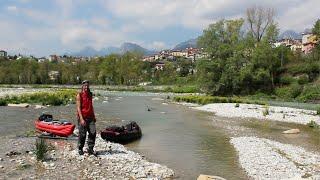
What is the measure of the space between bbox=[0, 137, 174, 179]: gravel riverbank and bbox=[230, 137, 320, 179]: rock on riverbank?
4.71m

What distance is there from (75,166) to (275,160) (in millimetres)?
10954

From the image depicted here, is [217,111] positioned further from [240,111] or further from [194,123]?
[194,123]

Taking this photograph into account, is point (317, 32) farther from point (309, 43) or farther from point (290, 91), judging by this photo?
point (309, 43)

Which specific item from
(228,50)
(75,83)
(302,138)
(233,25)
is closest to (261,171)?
(302,138)

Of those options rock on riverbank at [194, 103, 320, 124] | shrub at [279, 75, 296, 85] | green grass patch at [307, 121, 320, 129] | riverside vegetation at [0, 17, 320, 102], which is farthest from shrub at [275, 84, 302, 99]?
green grass patch at [307, 121, 320, 129]

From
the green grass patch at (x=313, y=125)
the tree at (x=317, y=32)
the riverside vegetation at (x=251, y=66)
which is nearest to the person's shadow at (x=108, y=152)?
the green grass patch at (x=313, y=125)

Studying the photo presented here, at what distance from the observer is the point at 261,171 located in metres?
21.2

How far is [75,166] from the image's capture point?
781 inches

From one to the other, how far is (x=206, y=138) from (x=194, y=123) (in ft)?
38.5

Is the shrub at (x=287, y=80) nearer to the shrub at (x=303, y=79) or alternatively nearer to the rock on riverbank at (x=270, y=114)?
the shrub at (x=303, y=79)

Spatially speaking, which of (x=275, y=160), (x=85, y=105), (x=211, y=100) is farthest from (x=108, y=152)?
(x=211, y=100)

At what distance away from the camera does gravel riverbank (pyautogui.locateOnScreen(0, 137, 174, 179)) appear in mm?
18266

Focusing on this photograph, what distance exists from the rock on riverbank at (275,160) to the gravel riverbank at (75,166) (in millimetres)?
4711

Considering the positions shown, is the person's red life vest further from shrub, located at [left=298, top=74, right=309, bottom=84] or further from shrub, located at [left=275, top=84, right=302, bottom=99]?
shrub, located at [left=298, top=74, right=309, bottom=84]
